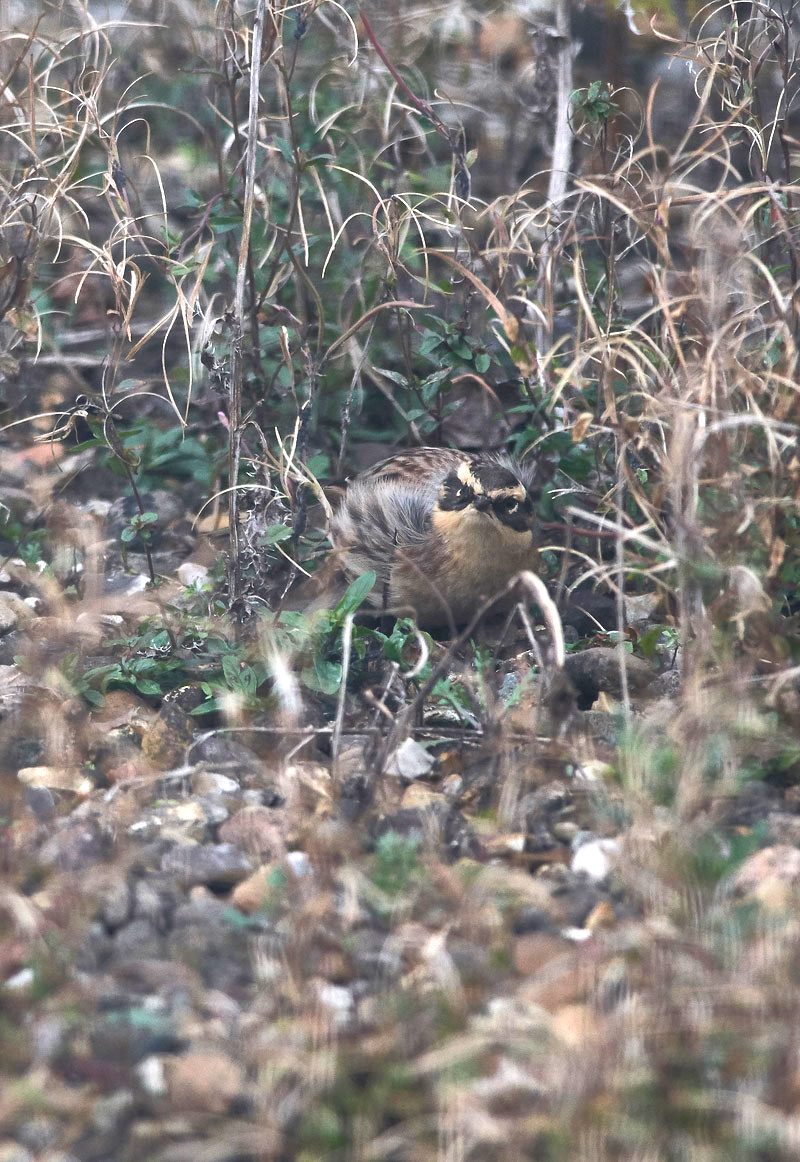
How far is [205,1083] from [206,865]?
2.71 ft

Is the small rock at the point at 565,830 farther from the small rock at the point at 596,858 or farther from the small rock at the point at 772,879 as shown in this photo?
the small rock at the point at 772,879

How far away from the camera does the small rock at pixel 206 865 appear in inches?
129

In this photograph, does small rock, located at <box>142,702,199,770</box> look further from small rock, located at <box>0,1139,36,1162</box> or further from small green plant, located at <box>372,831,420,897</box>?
small rock, located at <box>0,1139,36,1162</box>

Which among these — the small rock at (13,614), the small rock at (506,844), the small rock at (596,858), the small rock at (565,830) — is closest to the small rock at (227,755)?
the small rock at (506,844)

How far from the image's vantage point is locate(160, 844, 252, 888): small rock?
3.27m

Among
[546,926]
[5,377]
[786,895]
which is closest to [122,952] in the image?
[546,926]

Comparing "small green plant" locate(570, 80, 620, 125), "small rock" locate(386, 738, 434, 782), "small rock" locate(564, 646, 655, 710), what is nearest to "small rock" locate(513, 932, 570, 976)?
"small rock" locate(386, 738, 434, 782)

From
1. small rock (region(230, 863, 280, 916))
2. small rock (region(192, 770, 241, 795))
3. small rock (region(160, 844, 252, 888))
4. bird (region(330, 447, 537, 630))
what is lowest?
bird (region(330, 447, 537, 630))

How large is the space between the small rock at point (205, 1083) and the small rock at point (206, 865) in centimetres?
71

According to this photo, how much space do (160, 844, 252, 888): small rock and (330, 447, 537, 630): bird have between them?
1.77 metres

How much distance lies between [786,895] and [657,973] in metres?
0.41

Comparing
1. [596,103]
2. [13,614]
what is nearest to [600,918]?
[13,614]

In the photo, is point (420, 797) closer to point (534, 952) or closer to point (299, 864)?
point (299, 864)

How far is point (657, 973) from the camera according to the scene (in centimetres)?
267
